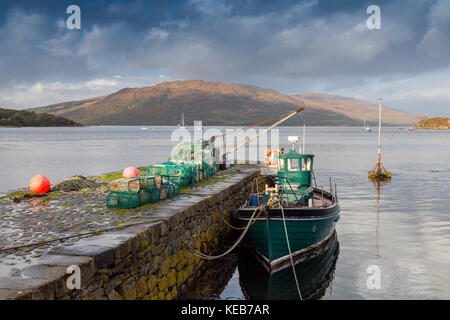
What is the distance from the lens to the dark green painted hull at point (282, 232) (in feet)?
38.1

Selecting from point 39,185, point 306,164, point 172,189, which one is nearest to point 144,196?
point 172,189

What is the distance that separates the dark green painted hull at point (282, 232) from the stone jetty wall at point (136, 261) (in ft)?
5.34

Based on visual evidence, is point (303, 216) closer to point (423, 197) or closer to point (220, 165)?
point (220, 165)

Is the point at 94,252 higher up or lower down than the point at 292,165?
lower down

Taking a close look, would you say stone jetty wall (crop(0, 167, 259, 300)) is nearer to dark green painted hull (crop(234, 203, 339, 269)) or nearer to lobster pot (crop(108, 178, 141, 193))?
lobster pot (crop(108, 178, 141, 193))

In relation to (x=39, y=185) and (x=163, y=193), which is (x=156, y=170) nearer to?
(x=163, y=193)

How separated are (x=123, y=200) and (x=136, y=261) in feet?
12.0

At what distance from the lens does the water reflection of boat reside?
11367 millimetres

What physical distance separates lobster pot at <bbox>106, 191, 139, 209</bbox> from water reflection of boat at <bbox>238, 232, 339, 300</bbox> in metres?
4.37

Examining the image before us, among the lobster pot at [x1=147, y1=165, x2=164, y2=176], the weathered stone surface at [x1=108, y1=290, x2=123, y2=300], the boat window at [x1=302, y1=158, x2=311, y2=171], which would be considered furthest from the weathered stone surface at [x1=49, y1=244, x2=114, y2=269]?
the boat window at [x1=302, y1=158, x2=311, y2=171]

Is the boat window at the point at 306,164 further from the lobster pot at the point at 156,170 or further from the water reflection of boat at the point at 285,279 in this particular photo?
the lobster pot at the point at 156,170

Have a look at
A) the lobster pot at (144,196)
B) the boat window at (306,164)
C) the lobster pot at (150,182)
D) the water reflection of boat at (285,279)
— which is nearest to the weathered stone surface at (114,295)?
the lobster pot at (144,196)

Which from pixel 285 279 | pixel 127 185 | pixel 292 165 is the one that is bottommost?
pixel 285 279

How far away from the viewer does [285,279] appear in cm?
1192
